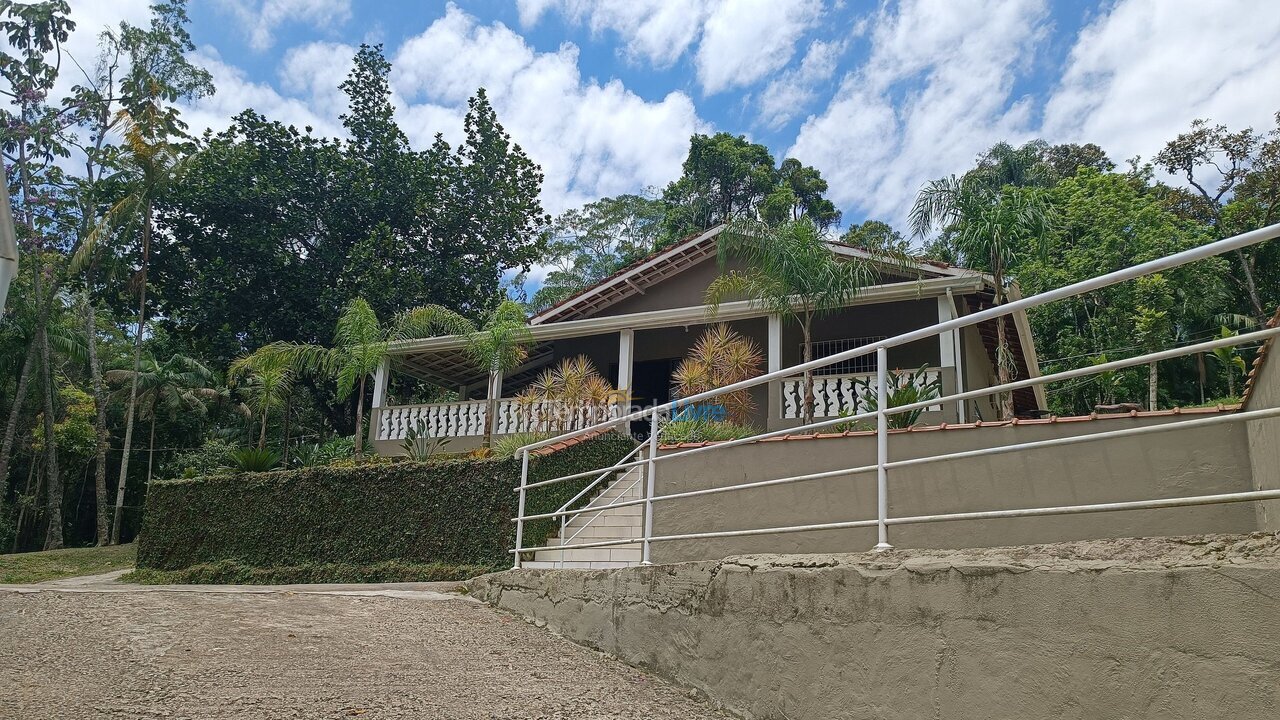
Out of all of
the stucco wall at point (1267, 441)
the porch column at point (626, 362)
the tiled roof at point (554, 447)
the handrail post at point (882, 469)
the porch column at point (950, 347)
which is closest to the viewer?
the handrail post at point (882, 469)

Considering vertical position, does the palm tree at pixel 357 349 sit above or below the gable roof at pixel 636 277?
below

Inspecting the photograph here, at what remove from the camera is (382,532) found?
1218 centimetres

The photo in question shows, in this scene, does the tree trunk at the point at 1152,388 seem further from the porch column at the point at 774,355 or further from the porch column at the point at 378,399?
the porch column at the point at 378,399

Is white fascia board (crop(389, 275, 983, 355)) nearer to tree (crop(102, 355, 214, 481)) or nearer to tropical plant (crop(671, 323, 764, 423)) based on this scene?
tropical plant (crop(671, 323, 764, 423))

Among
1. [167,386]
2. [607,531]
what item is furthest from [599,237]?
[607,531]

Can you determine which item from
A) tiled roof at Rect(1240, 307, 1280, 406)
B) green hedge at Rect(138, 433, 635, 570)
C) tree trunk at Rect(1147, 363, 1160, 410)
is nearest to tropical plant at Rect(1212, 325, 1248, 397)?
tree trunk at Rect(1147, 363, 1160, 410)

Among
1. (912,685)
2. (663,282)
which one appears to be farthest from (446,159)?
(912,685)

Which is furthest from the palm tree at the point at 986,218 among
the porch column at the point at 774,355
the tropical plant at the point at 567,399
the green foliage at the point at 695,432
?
the tropical plant at the point at 567,399

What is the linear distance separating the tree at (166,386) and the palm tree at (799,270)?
22.3 meters

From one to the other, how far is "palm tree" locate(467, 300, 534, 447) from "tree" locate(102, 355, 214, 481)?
18.0m

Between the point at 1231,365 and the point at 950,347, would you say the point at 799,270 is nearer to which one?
the point at 950,347

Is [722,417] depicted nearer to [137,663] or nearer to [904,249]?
[904,249]

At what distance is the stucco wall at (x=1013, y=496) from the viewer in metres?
5.79

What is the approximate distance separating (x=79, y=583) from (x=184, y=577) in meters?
1.77
